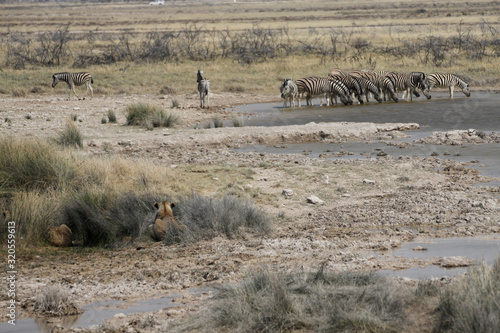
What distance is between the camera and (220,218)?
A: 9.48 meters

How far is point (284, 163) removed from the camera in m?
14.5

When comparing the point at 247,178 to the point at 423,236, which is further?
the point at 247,178

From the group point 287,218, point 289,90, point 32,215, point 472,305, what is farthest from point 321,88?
point 472,305

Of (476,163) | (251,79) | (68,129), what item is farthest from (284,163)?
(251,79)

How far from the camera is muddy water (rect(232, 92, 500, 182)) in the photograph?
15820 millimetres

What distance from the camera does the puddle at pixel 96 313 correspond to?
636 cm

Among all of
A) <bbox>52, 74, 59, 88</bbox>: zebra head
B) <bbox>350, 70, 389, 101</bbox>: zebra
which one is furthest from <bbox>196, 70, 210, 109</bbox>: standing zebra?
<bbox>350, 70, 389, 101</bbox>: zebra

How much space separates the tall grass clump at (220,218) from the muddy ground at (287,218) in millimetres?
182

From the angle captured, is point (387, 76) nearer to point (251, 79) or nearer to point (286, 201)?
point (251, 79)

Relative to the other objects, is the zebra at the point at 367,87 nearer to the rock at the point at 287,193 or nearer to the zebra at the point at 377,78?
the zebra at the point at 377,78

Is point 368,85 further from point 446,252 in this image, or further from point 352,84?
point 446,252

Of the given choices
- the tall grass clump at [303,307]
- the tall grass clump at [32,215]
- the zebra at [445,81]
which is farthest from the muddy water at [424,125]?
the tall grass clump at [32,215]

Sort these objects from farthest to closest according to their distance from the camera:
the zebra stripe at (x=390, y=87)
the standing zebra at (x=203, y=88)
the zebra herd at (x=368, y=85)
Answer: the zebra stripe at (x=390, y=87) < the zebra herd at (x=368, y=85) < the standing zebra at (x=203, y=88)

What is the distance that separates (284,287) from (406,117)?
16.9 metres
